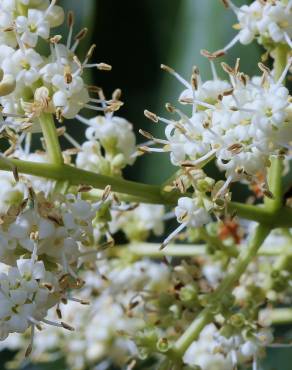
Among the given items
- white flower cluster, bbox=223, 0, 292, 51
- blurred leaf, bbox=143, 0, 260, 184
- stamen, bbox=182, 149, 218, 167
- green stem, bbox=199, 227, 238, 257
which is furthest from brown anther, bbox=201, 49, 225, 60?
blurred leaf, bbox=143, 0, 260, 184

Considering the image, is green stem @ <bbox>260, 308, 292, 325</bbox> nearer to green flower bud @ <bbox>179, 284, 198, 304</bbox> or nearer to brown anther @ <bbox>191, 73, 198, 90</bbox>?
green flower bud @ <bbox>179, 284, 198, 304</bbox>

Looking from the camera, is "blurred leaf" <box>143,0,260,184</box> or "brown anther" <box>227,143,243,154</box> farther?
"blurred leaf" <box>143,0,260,184</box>

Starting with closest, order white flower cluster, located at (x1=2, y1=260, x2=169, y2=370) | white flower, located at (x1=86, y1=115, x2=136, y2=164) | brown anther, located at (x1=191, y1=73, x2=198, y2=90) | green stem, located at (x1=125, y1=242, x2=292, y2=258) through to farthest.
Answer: brown anther, located at (x1=191, y1=73, x2=198, y2=90)
white flower, located at (x1=86, y1=115, x2=136, y2=164)
green stem, located at (x1=125, y1=242, x2=292, y2=258)
white flower cluster, located at (x1=2, y1=260, x2=169, y2=370)

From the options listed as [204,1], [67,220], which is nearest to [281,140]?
[67,220]

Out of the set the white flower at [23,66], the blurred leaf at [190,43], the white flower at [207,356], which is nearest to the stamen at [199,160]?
the white flower at [23,66]

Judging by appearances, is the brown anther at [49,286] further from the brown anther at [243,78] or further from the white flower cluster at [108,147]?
the brown anther at [243,78]
